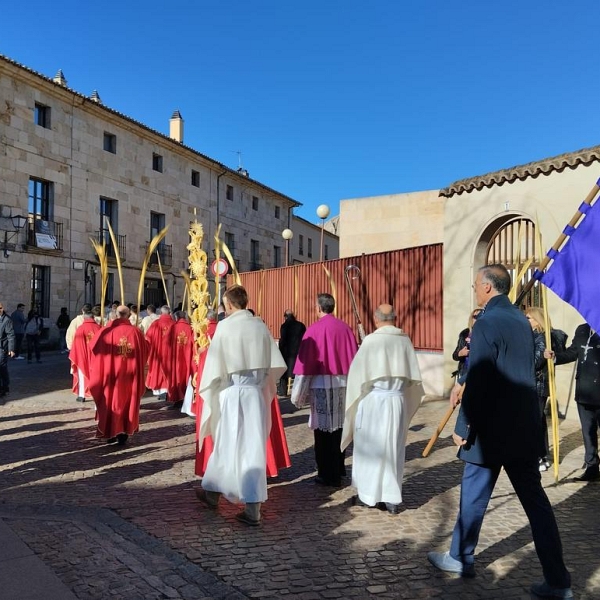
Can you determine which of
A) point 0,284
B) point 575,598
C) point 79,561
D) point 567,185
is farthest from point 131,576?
point 0,284

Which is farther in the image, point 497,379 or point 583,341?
point 583,341

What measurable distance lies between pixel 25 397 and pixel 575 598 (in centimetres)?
1033

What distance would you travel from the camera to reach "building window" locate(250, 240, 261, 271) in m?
37.3

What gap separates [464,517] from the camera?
3.47 meters

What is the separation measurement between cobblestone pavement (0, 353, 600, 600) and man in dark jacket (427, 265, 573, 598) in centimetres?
37

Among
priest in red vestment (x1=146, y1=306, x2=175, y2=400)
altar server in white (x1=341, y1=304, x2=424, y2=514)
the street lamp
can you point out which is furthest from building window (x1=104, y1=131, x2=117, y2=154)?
altar server in white (x1=341, y1=304, x2=424, y2=514)

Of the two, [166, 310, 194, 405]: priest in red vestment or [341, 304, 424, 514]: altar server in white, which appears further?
[166, 310, 194, 405]: priest in red vestment

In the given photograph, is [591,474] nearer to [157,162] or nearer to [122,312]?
[122,312]

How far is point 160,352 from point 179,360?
66 centimetres

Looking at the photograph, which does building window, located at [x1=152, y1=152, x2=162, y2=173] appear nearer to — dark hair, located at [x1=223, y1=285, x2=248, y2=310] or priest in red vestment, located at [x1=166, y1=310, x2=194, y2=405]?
priest in red vestment, located at [x1=166, y1=310, x2=194, y2=405]

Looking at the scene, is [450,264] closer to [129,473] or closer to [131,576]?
[129,473]

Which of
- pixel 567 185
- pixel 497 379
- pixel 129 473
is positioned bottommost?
pixel 129 473

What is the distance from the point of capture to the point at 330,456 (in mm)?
5695

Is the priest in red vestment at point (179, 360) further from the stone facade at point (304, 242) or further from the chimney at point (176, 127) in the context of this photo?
the stone facade at point (304, 242)
